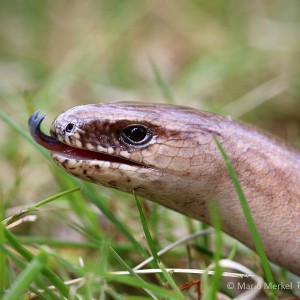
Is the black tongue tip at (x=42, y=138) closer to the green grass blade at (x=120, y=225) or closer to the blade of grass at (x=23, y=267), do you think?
the green grass blade at (x=120, y=225)

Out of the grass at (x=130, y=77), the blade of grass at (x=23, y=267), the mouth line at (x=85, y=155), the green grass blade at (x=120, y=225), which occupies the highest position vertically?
the grass at (x=130, y=77)

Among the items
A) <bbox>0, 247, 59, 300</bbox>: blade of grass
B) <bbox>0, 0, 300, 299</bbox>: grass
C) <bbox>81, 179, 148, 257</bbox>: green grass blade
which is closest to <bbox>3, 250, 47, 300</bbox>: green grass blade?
<bbox>0, 247, 59, 300</bbox>: blade of grass

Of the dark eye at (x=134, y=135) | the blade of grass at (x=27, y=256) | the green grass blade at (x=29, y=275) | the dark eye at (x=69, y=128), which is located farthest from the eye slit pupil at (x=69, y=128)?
the green grass blade at (x=29, y=275)

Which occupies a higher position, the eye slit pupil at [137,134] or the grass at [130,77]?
the grass at [130,77]

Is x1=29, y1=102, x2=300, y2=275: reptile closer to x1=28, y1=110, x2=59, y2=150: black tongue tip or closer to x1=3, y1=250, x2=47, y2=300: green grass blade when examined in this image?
x1=28, y1=110, x2=59, y2=150: black tongue tip

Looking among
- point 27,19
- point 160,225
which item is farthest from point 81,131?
point 27,19

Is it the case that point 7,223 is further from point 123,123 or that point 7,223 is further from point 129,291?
point 129,291

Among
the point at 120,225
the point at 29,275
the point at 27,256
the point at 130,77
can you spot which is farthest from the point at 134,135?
the point at 130,77

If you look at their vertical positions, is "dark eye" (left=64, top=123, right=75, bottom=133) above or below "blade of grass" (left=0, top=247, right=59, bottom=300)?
above
